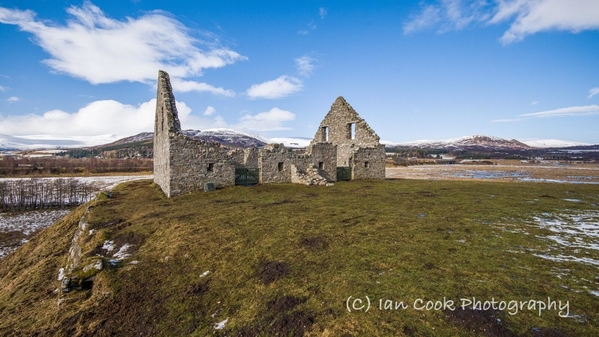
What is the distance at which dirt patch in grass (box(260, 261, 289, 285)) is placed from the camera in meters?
7.48

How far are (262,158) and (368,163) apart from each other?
1189cm

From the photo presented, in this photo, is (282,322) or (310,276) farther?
(310,276)

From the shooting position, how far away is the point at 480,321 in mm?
5293

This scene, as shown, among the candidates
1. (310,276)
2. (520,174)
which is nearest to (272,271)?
(310,276)

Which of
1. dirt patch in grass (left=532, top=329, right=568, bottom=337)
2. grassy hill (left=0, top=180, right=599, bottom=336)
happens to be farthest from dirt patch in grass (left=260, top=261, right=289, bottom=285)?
dirt patch in grass (left=532, top=329, right=568, bottom=337)

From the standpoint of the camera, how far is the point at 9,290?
11.1m

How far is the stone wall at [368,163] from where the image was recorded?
29750 millimetres

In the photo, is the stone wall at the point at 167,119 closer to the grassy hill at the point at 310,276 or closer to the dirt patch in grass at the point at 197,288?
the grassy hill at the point at 310,276

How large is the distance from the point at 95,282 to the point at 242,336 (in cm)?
561

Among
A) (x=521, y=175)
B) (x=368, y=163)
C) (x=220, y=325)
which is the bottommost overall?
(x=521, y=175)

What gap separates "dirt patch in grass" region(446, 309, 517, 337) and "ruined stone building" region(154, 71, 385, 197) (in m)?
18.7

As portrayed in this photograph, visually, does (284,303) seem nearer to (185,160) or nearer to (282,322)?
(282,322)

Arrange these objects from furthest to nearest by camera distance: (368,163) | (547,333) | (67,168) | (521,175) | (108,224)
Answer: (67,168), (521,175), (368,163), (108,224), (547,333)

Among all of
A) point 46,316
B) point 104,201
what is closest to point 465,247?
point 46,316
